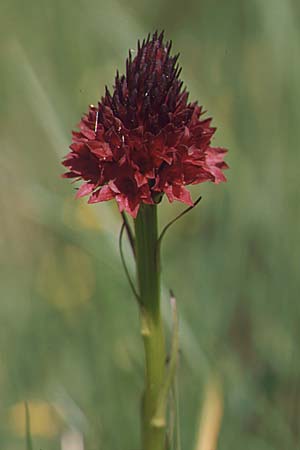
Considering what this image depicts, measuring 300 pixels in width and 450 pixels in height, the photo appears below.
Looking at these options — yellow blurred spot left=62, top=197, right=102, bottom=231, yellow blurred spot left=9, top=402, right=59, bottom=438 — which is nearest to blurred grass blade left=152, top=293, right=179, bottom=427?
yellow blurred spot left=9, top=402, right=59, bottom=438

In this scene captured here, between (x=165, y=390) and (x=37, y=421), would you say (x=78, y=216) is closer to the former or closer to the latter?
(x=37, y=421)

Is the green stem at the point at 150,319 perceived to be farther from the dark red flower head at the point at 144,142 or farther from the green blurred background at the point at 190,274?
the green blurred background at the point at 190,274

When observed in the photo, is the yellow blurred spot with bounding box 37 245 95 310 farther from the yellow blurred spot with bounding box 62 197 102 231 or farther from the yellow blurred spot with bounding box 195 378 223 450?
the yellow blurred spot with bounding box 195 378 223 450

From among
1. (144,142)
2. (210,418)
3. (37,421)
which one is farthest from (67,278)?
(144,142)

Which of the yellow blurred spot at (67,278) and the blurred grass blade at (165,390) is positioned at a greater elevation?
the yellow blurred spot at (67,278)

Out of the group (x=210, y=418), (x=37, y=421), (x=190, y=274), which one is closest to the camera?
(x=210, y=418)

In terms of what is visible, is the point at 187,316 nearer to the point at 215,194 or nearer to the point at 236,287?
the point at 236,287

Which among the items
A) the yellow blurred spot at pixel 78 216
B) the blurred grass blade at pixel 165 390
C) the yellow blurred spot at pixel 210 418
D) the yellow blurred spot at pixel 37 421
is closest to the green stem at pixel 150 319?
the blurred grass blade at pixel 165 390
